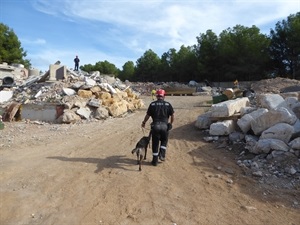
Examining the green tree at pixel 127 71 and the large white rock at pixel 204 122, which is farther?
the green tree at pixel 127 71

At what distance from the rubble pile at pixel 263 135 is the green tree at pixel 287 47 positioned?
29.0m

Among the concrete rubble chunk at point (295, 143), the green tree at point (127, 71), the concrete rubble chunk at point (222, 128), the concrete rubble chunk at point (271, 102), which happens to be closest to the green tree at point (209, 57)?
the green tree at point (127, 71)

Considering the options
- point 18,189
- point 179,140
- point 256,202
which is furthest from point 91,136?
point 256,202

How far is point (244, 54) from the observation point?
1417 inches

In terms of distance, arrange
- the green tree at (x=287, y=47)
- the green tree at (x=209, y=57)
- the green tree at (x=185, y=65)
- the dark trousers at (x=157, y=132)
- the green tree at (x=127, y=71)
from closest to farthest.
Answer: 1. the dark trousers at (x=157, y=132)
2. the green tree at (x=287, y=47)
3. the green tree at (x=209, y=57)
4. the green tree at (x=185, y=65)
5. the green tree at (x=127, y=71)

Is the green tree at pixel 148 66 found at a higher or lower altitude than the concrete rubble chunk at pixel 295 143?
higher

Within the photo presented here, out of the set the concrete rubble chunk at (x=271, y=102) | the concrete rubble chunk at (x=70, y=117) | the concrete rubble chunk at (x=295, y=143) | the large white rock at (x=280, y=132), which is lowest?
the concrete rubble chunk at (x=70, y=117)

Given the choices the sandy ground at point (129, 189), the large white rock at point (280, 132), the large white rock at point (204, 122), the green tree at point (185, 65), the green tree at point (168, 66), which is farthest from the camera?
the green tree at point (168, 66)

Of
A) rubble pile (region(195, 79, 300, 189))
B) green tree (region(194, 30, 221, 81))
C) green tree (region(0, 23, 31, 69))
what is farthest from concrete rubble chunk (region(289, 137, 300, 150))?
green tree (region(0, 23, 31, 69))

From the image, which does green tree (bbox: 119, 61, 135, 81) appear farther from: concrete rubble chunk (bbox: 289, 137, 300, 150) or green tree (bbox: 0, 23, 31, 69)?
concrete rubble chunk (bbox: 289, 137, 300, 150)

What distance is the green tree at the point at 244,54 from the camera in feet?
117

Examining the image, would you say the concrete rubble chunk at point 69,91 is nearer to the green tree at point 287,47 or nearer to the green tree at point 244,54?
the green tree at point 244,54

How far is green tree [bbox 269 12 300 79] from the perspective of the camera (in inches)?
1351

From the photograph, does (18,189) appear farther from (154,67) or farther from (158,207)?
(154,67)
